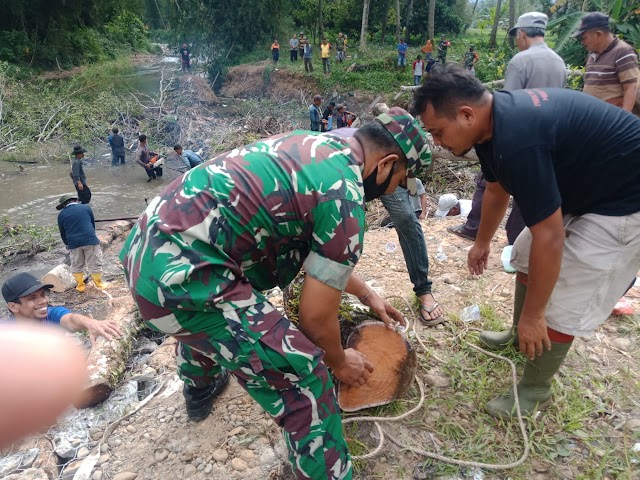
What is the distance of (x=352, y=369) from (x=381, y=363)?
52 centimetres

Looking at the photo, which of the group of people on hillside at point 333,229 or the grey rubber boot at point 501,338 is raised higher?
the group of people on hillside at point 333,229

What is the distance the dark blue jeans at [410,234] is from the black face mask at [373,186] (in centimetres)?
99

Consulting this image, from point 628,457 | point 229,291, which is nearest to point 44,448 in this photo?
point 229,291

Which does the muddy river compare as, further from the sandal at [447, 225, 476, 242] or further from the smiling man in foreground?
the smiling man in foreground

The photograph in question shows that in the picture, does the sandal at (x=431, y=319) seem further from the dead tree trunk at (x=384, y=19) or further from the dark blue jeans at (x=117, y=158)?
the dead tree trunk at (x=384, y=19)

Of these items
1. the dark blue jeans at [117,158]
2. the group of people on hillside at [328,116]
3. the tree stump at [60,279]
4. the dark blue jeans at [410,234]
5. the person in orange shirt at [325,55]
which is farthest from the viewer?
the person in orange shirt at [325,55]

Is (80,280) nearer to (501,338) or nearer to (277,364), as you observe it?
(277,364)

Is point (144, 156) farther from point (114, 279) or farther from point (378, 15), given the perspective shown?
point (378, 15)

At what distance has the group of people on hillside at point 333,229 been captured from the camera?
1.58m

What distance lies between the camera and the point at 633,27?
8359mm

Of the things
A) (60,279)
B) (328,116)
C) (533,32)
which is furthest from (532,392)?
(328,116)

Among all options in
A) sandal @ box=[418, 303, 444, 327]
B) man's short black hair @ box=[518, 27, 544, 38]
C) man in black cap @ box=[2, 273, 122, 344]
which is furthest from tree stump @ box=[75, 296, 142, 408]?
man's short black hair @ box=[518, 27, 544, 38]

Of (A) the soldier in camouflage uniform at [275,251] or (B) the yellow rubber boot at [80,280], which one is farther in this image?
(B) the yellow rubber boot at [80,280]

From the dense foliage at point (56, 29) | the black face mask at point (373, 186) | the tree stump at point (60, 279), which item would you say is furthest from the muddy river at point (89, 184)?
the dense foliage at point (56, 29)
